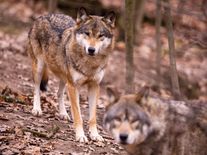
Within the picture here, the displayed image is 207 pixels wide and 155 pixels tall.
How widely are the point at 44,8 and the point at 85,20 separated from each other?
1185 cm

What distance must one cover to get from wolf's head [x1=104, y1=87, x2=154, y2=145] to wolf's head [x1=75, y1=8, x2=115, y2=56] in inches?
76.1

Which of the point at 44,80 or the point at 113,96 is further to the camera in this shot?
the point at 44,80

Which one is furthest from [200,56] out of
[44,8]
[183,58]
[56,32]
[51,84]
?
[56,32]

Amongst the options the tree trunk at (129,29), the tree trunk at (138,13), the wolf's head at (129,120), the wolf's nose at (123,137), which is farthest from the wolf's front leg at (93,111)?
the tree trunk at (138,13)

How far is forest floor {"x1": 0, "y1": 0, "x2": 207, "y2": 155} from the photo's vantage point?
7.99 metres

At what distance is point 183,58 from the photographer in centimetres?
1909

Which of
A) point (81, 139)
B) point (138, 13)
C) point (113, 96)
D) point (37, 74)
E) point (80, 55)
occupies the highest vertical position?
point (138, 13)

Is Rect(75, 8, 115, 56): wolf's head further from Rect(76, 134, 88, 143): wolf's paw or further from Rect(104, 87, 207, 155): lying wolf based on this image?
Rect(104, 87, 207, 155): lying wolf

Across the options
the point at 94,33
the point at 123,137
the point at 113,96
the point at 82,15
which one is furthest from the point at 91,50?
the point at 123,137

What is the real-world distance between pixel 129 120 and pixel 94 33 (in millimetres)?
2462

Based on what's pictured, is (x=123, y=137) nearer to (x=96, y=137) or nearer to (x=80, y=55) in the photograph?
(x=96, y=137)

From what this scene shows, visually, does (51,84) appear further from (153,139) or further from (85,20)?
(153,139)

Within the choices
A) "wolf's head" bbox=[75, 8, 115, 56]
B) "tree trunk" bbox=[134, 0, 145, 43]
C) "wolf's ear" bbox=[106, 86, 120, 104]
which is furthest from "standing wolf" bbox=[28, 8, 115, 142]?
"tree trunk" bbox=[134, 0, 145, 43]

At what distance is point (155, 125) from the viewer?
20.9 feet
